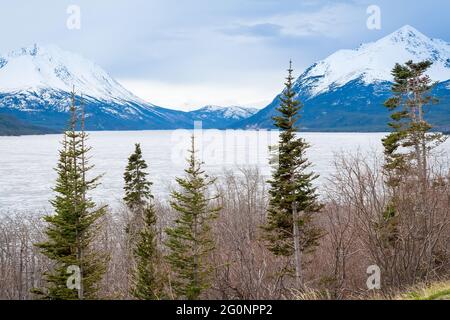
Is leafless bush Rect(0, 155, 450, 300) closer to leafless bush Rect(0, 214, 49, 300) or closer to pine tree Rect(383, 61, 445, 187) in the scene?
leafless bush Rect(0, 214, 49, 300)

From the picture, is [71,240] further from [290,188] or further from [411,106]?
[411,106]

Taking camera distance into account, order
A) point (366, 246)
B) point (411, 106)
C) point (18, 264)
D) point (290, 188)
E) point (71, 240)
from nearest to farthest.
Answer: point (366, 246)
point (71, 240)
point (290, 188)
point (411, 106)
point (18, 264)

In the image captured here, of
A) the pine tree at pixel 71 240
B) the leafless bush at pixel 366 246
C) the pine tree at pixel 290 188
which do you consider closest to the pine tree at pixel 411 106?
the leafless bush at pixel 366 246

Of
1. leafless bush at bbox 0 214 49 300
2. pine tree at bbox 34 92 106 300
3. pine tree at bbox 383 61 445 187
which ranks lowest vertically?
leafless bush at bbox 0 214 49 300

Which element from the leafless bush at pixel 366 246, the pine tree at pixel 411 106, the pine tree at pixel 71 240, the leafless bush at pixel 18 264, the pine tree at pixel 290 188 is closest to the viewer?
the leafless bush at pixel 366 246

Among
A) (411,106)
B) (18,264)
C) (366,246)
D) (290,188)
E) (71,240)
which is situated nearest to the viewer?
(366,246)

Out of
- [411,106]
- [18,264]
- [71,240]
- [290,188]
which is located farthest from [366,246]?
[18,264]

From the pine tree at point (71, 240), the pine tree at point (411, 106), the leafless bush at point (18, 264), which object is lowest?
the leafless bush at point (18, 264)

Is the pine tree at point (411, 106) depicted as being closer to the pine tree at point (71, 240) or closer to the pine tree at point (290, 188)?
the pine tree at point (290, 188)

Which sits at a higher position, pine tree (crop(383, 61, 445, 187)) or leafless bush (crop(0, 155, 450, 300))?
pine tree (crop(383, 61, 445, 187))

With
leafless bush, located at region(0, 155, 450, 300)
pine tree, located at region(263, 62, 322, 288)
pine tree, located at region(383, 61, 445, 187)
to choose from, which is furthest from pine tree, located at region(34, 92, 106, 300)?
pine tree, located at region(383, 61, 445, 187)
